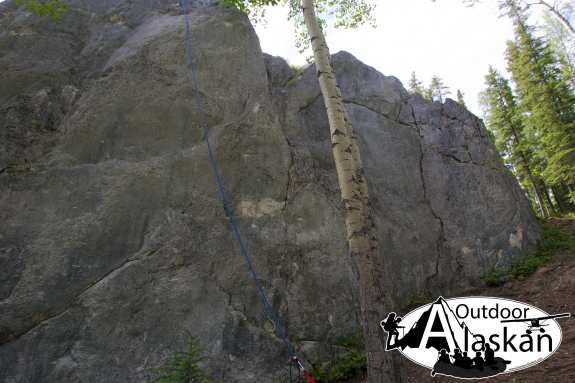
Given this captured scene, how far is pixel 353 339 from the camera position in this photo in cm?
639

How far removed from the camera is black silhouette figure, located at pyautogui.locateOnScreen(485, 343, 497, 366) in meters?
5.05

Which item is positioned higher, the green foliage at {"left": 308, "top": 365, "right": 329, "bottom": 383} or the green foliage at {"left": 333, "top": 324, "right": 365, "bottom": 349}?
the green foliage at {"left": 333, "top": 324, "right": 365, "bottom": 349}

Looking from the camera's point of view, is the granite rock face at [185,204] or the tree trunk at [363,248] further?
the granite rock face at [185,204]

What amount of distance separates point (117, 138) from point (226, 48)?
3537 mm

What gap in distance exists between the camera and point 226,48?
28.1ft

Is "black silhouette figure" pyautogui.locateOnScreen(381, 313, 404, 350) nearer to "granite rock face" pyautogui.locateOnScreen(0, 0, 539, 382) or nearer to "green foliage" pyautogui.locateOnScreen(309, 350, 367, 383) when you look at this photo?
"green foliage" pyautogui.locateOnScreen(309, 350, 367, 383)

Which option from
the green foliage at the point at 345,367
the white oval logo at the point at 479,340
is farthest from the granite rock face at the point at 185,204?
the white oval logo at the point at 479,340

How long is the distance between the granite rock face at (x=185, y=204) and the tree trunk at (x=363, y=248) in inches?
92.8

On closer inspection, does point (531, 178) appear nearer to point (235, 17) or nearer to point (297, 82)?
point (297, 82)

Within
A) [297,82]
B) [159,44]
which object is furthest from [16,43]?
[297,82]

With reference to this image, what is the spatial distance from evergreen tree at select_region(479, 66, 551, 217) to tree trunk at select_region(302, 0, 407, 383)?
19.5m

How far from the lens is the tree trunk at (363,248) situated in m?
4.01

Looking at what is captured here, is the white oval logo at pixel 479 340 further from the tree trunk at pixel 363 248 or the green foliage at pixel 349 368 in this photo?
the green foliage at pixel 349 368

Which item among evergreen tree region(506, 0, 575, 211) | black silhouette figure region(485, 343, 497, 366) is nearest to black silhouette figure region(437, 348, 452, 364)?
black silhouette figure region(485, 343, 497, 366)
